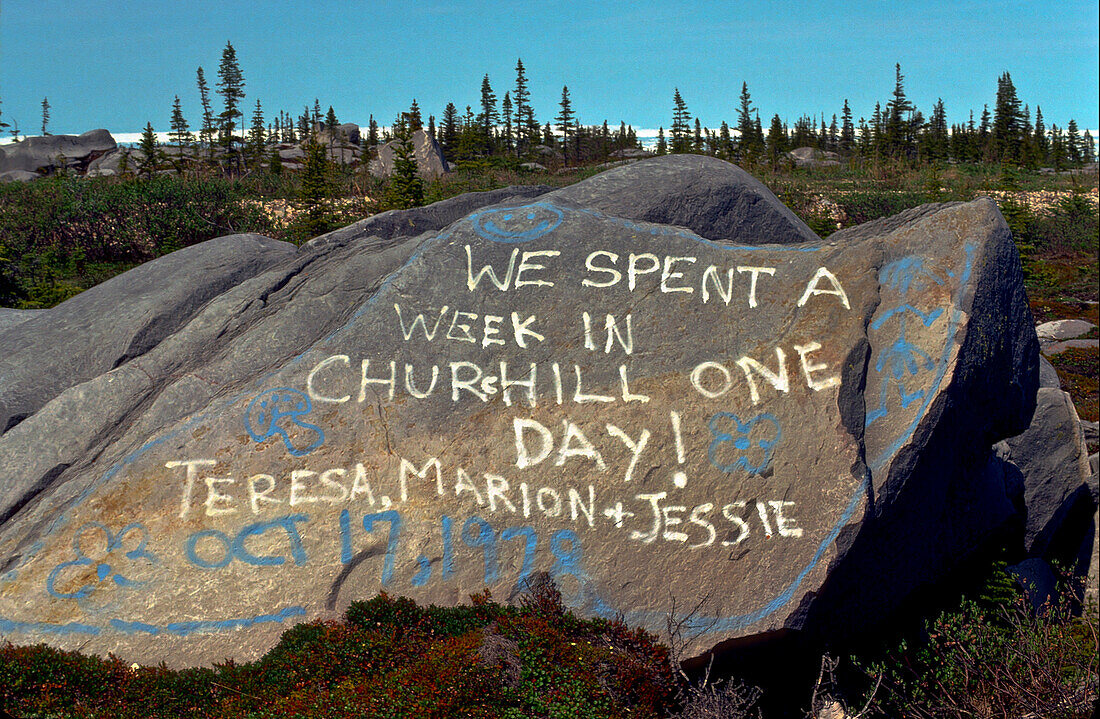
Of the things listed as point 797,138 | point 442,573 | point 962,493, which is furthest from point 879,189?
point 797,138

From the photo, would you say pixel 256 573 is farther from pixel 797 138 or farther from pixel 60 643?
pixel 797 138

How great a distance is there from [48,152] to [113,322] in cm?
6067

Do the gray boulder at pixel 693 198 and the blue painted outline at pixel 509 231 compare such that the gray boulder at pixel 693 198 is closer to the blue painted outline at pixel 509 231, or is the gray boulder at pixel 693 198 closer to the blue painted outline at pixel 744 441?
the blue painted outline at pixel 509 231

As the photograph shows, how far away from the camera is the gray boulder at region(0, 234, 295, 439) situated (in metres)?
7.03

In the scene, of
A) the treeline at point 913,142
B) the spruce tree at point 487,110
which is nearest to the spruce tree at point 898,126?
the treeline at point 913,142

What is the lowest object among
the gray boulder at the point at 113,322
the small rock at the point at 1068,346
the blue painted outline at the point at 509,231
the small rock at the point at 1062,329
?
the small rock at the point at 1068,346

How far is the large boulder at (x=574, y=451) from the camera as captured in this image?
17.2 feet

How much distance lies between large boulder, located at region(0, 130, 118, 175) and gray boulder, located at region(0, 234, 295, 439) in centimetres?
5536

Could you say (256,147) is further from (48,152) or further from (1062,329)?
(1062,329)

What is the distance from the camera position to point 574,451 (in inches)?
214

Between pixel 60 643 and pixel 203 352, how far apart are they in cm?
244

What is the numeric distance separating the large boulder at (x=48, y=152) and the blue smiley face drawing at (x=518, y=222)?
58.9 m

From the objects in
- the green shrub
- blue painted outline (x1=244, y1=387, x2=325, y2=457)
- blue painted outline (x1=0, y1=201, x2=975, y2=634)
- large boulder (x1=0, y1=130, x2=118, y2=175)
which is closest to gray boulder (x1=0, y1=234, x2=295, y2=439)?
blue painted outline (x1=0, y1=201, x2=975, y2=634)

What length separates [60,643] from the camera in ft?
16.9
